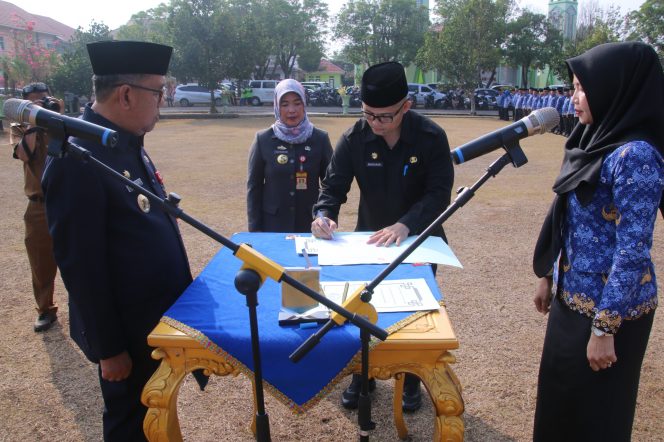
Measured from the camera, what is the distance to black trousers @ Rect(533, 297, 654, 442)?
1865 millimetres

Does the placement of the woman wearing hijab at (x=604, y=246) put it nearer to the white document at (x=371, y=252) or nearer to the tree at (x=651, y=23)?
the white document at (x=371, y=252)

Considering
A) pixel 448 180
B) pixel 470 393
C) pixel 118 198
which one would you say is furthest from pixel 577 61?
pixel 470 393

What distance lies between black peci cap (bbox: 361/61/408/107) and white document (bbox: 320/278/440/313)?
98 cm

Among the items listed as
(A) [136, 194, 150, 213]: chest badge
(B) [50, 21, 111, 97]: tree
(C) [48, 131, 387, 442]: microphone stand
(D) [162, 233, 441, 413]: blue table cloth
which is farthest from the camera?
(B) [50, 21, 111, 97]: tree

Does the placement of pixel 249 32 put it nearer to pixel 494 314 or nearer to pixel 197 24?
pixel 197 24

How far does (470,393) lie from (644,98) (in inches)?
78.3

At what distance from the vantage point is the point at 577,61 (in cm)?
188

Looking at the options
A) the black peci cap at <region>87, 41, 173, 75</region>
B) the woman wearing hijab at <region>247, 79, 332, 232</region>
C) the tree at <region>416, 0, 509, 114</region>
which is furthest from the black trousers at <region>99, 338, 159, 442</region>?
the tree at <region>416, 0, 509, 114</region>

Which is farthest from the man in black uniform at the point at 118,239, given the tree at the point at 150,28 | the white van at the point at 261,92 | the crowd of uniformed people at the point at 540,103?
the white van at the point at 261,92

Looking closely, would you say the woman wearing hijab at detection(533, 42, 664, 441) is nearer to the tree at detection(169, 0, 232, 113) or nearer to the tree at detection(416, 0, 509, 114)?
the tree at detection(169, 0, 232, 113)

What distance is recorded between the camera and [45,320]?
13.1ft

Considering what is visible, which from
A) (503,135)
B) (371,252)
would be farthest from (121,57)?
(503,135)

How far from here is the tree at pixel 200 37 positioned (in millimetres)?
26055

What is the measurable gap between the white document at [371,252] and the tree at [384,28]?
141 ft
